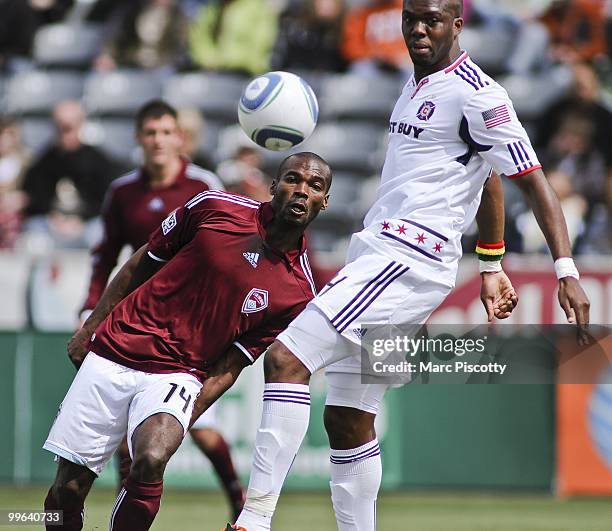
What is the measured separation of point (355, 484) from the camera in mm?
6070

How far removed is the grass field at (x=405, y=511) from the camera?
29.4 feet

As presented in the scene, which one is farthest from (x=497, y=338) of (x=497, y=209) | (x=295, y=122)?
(x=295, y=122)

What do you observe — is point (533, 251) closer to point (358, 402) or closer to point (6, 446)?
point (6, 446)

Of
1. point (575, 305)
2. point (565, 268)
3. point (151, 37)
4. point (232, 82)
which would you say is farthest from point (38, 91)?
point (575, 305)

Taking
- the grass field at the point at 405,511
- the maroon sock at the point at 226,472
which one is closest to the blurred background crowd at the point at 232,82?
the grass field at the point at 405,511

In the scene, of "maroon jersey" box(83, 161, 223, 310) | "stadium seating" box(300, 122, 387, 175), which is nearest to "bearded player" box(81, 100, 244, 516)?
"maroon jersey" box(83, 161, 223, 310)

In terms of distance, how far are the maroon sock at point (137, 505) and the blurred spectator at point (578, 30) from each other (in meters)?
9.75

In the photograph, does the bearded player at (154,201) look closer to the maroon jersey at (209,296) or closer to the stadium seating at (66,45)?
the maroon jersey at (209,296)

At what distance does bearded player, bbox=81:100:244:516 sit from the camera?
26.9 ft

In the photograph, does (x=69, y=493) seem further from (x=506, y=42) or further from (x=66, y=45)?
(x=66, y=45)

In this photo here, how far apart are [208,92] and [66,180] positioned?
7.18ft

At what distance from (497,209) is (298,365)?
1359mm

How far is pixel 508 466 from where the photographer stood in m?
11.2

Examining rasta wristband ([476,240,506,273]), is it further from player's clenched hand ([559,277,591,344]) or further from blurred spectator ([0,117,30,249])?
blurred spectator ([0,117,30,249])
